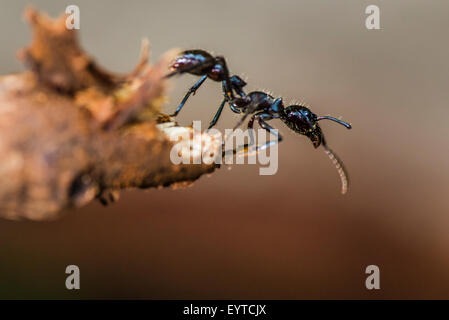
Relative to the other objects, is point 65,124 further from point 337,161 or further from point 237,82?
point 337,161

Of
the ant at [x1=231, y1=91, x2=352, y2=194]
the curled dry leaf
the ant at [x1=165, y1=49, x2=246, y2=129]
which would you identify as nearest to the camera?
the curled dry leaf

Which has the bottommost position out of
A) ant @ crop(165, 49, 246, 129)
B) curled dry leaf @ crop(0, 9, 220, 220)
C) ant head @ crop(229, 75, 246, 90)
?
curled dry leaf @ crop(0, 9, 220, 220)

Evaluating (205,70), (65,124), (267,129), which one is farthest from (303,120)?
(65,124)

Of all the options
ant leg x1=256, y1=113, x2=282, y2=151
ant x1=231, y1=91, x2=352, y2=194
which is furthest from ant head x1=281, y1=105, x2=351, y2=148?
ant leg x1=256, y1=113, x2=282, y2=151

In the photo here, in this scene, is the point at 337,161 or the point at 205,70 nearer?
the point at 205,70

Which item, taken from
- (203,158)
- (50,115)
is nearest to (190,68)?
(203,158)

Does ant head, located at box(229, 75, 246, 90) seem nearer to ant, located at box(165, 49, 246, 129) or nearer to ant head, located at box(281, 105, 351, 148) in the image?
ant, located at box(165, 49, 246, 129)

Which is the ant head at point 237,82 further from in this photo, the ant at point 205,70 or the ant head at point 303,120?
the ant head at point 303,120

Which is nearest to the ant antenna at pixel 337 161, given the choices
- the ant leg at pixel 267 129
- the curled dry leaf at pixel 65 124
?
the ant leg at pixel 267 129
